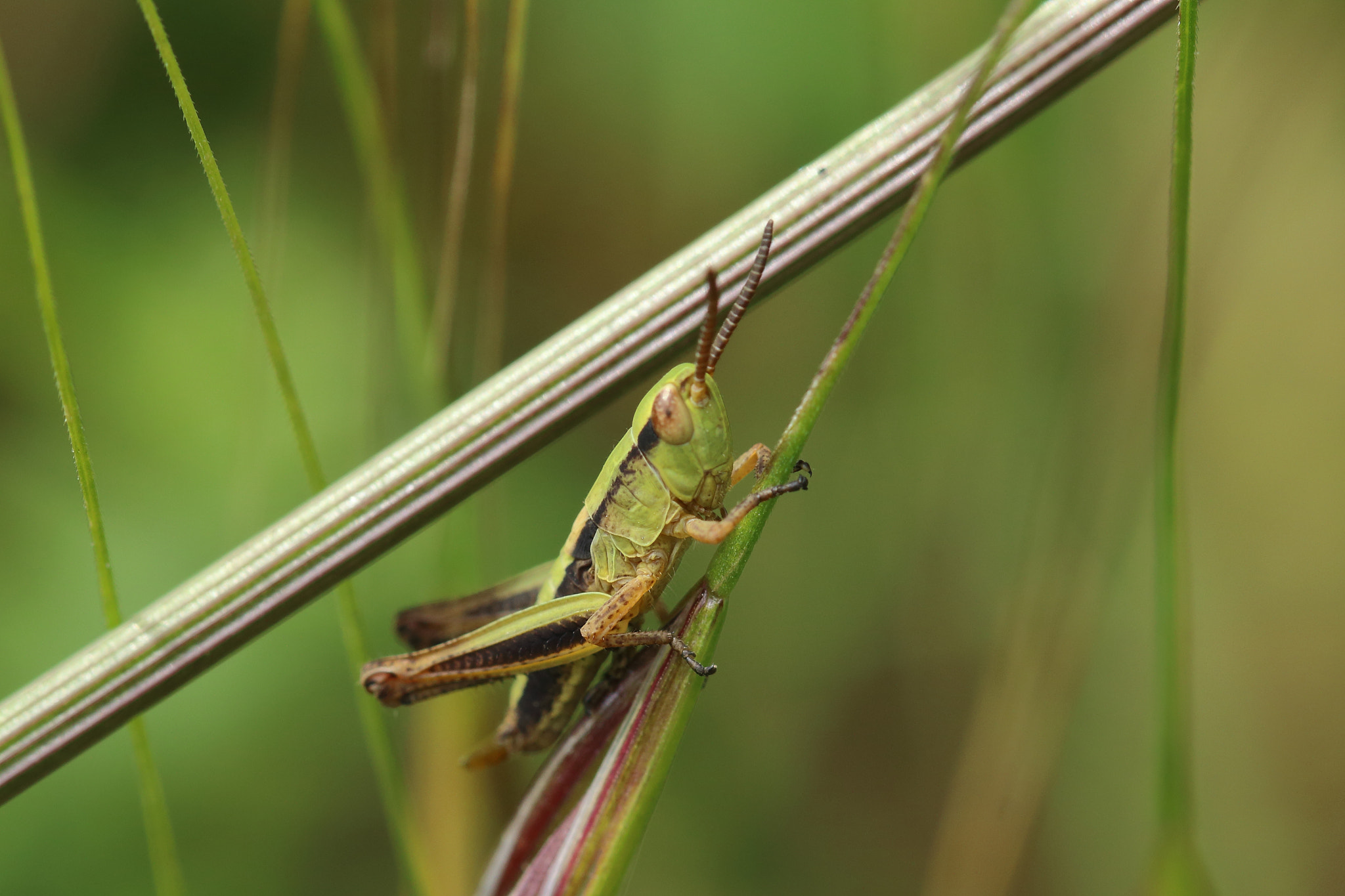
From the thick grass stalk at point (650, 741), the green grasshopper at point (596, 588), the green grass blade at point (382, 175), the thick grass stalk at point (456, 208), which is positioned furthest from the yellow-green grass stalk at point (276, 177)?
the thick grass stalk at point (650, 741)

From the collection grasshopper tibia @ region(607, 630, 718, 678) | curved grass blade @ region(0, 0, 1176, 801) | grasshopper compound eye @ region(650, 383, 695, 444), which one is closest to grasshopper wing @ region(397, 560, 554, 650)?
grasshopper tibia @ region(607, 630, 718, 678)

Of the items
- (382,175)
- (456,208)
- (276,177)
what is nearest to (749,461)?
(456,208)

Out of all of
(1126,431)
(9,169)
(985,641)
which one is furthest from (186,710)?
(1126,431)

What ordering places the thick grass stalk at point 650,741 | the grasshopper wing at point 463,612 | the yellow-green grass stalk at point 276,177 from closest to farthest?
the thick grass stalk at point 650,741 → the grasshopper wing at point 463,612 → the yellow-green grass stalk at point 276,177

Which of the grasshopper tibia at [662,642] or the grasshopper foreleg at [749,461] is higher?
the grasshopper foreleg at [749,461]

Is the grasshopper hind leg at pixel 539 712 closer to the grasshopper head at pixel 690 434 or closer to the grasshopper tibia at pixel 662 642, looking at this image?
the grasshopper tibia at pixel 662 642

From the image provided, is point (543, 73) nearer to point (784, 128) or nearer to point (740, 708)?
point (784, 128)
